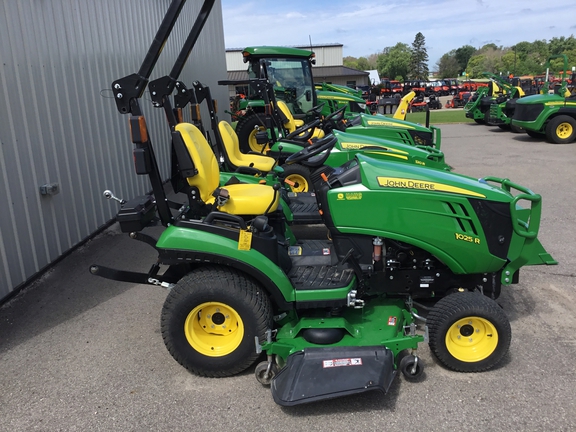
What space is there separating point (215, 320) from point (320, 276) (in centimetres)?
71

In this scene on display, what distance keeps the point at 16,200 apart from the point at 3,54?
121 centimetres

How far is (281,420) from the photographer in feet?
8.14

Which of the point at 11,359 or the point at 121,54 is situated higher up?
the point at 121,54

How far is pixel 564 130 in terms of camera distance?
11531mm

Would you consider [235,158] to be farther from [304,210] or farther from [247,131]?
[247,131]

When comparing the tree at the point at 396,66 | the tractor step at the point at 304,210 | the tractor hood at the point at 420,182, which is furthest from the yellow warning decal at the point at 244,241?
the tree at the point at 396,66

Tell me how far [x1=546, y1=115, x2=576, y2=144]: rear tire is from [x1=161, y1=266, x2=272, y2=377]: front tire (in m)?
11.1

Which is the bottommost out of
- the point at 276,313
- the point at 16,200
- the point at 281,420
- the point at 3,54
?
the point at 281,420

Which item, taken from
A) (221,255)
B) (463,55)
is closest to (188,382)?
(221,255)

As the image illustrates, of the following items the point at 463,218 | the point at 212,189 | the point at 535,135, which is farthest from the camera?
the point at 535,135

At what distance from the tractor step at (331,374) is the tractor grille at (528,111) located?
10.9 m

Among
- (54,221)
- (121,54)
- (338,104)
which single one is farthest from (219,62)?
(54,221)

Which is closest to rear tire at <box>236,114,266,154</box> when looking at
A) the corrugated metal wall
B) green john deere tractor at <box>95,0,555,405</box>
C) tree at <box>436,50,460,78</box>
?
the corrugated metal wall

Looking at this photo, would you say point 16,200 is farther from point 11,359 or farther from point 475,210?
point 475,210
